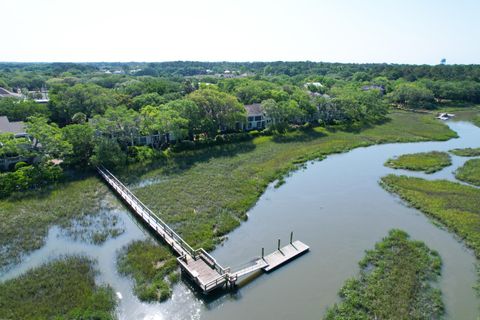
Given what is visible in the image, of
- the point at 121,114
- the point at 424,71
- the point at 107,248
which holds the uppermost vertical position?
the point at 424,71

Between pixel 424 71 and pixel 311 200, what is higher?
pixel 424 71

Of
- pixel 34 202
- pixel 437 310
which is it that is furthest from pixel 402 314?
pixel 34 202

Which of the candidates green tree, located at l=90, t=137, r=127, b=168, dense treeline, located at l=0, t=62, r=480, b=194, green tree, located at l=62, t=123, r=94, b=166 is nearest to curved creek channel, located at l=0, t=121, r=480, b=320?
green tree, located at l=90, t=137, r=127, b=168

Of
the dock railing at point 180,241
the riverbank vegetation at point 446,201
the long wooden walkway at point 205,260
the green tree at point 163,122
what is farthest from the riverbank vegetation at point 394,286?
the green tree at point 163,122

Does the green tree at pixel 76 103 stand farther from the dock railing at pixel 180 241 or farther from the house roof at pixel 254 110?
the dock railing at pixel 180 241

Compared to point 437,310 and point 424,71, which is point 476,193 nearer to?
point 437,310

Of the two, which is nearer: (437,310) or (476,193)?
(437,310)

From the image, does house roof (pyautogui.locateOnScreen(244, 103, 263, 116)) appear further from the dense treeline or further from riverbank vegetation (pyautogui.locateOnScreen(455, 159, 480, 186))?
riverbank vegetation (pyautogui.locateOnScreen(455, 159, 480, 186))

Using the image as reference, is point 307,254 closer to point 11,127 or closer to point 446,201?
point 446,201
